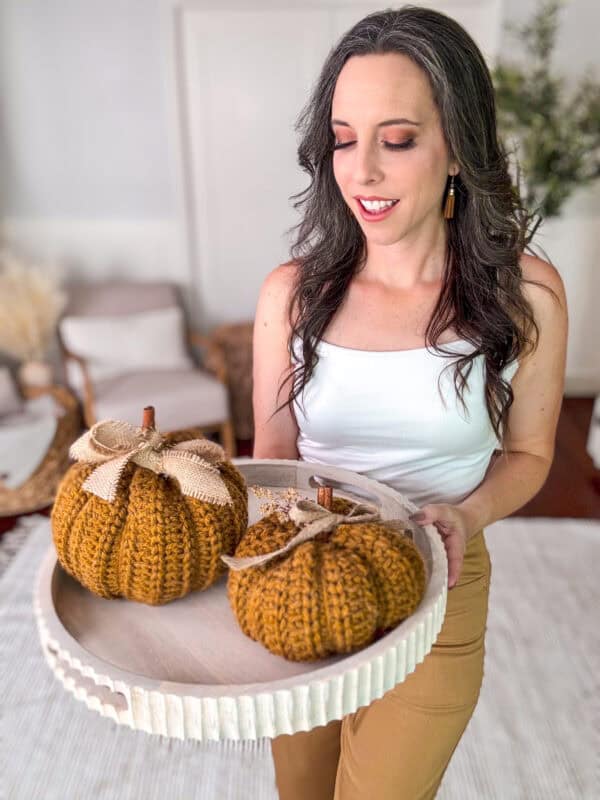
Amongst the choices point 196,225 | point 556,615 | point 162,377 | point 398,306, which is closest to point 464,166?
point 398,306

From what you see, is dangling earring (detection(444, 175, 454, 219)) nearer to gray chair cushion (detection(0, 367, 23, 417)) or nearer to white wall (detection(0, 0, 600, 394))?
gray chair cushion (detection(0, 367, 23, 417))

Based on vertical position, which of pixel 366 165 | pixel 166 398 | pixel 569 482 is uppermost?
pixel 366 165

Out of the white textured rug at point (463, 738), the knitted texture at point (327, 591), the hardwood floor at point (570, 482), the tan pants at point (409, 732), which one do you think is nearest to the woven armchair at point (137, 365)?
the white textured rug at point (463, 738)

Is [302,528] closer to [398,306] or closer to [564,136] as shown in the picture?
[398,306]

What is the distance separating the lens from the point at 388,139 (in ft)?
3.11

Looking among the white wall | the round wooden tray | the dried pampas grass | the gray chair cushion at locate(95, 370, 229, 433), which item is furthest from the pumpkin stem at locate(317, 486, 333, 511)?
the white wall

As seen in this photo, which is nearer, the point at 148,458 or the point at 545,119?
the point at 148,458

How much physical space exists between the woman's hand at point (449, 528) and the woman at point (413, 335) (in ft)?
0.40

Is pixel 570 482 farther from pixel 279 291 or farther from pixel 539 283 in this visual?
pixel 279 291

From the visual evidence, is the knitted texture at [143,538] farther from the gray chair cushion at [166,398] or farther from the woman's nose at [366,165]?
the gray chair cushion at [166,398]

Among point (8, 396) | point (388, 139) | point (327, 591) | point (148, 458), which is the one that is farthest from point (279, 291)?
point (8, 396)

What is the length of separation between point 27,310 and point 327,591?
2648 mm

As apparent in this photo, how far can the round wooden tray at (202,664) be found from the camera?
617mm

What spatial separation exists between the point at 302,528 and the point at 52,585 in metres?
0.30
